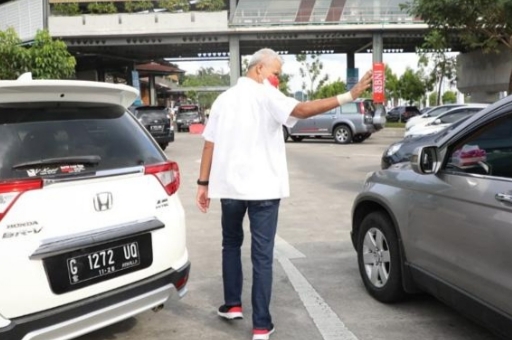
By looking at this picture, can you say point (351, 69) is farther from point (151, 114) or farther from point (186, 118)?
point (151, 114)

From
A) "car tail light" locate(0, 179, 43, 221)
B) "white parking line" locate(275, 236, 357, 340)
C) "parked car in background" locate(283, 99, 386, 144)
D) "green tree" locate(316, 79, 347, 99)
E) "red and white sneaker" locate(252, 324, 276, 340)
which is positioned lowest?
"white parking line" locate(275, 236, 357, 340)

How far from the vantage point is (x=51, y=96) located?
3207mm

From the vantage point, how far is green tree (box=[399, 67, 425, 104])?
5494 cm

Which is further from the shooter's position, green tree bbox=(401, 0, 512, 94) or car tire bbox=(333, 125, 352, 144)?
car tire bbox=(333, 125, 352, 144)

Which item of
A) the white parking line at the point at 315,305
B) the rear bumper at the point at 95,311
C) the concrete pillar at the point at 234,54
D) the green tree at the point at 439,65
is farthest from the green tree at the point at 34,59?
the green tree at the point at 439,65

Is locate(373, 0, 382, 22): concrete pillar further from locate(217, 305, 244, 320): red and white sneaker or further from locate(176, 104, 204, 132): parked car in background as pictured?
locate(217, 305, 244, 320): red and white sneaker

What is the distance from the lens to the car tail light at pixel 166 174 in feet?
11.2

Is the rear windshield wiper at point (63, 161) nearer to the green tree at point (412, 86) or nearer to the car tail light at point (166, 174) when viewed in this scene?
the car tail light at point (166, 174)

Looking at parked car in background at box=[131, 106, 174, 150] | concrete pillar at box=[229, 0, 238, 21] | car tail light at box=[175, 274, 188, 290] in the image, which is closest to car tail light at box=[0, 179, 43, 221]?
car tail light at box=[175, 274, 188, 290]

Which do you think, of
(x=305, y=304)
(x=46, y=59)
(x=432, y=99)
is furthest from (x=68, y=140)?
(x=432, y=99)

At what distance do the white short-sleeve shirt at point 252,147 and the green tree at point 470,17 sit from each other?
1355 cm

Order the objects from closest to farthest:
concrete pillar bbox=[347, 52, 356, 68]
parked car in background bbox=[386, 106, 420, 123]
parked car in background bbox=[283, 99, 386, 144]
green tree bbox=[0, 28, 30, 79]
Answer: green tree bbox=[0, 28, 30, 79], parked car in background bbox=[283, 99, 386, 144], parked car in background bbox=[386, 106, 420, 123], concrete pillar bbox=[347, 52, 356, 68]

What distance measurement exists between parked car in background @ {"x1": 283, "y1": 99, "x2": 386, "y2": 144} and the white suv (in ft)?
60.1

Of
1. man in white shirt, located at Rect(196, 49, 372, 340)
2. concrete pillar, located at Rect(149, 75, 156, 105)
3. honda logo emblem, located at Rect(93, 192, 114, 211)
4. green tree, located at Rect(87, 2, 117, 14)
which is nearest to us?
honda logo emblem, located at Rect(93, 192, 114, 211)
